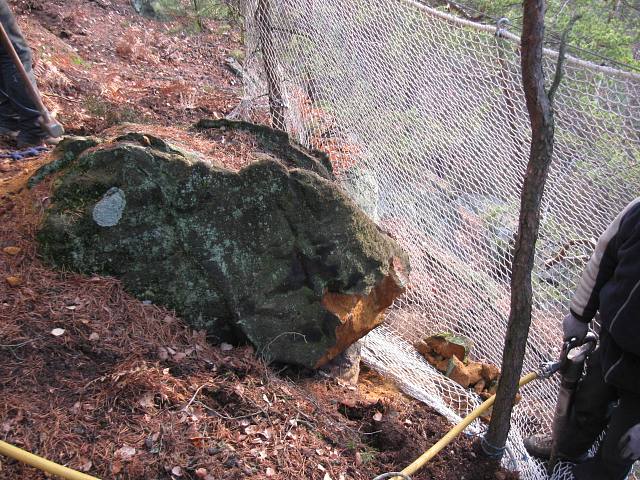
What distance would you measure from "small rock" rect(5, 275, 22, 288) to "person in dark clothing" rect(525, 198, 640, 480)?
2.68 metres

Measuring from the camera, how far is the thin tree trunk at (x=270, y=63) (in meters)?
4.91

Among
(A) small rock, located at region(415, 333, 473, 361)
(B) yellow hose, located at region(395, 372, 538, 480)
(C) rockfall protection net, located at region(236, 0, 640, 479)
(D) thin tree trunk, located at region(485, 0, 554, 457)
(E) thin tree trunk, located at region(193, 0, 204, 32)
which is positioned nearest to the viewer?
(D) thin tree trunk, located at region(485, 0, 554, 457)

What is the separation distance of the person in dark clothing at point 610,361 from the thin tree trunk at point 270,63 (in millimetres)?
3433

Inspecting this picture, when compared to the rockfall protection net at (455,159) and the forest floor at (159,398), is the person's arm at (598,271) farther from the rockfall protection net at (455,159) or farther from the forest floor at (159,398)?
the forest floor at (159,398)

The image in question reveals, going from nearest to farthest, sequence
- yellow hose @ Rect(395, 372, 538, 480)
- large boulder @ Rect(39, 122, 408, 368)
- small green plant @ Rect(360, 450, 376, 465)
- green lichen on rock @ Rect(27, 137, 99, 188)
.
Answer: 1. yellow hose @ Rect(395, 372, 538, 480)
2. small green plant @ Rect(360, 450, 376, 465)
3. large boulder @ Rect(39, 122, 408, 368)
4. green lichen on rock @ Rect(27, 137, 99, 188)

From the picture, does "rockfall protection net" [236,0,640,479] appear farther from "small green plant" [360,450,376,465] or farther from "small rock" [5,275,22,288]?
"small rock" [5,275,22,288]

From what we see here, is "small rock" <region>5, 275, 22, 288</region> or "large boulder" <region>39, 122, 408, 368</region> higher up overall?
"large boulder" <region>39, 122, 408, 368</region>

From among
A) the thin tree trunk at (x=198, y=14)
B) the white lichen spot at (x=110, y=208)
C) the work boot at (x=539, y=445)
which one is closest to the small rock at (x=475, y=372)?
the work boot at (x=539, y=445)

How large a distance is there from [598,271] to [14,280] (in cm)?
275

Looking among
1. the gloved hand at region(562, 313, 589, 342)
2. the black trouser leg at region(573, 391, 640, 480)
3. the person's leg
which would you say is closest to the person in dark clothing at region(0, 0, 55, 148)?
the person's leg

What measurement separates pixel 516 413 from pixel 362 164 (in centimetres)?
227

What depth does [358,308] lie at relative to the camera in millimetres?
2887

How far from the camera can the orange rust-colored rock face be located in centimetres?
281

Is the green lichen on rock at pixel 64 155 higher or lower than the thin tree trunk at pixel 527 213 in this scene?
lower
